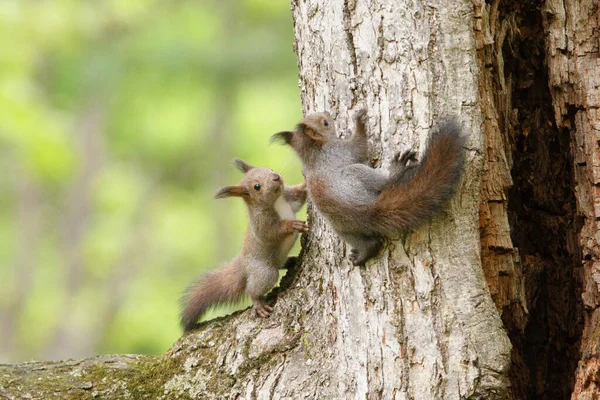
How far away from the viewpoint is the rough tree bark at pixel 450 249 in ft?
9.76

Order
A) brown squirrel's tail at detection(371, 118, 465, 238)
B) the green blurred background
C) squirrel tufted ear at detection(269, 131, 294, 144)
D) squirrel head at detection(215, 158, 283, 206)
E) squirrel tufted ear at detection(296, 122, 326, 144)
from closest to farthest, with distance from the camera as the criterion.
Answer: brown squirrel's tail at detection(371, 118, 465, 238)
squirrel tufted ear at detection(296, 122, 326, 144)
squirrel tufted ear at detection(269, 131, 294, 144)
squirrel head at detection(215, 158, 283, 206)
the green blurred background

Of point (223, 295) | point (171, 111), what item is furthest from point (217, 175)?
point (223, 295)

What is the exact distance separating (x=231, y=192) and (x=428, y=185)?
5.03ft

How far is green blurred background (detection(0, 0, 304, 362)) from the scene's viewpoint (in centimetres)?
866

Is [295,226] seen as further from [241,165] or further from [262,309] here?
[241,165]

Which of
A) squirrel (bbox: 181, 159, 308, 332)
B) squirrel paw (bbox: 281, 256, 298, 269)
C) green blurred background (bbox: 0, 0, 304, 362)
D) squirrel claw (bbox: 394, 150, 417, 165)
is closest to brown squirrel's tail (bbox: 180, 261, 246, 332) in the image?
squirrel (bbox: 181, 159, 308, 332)

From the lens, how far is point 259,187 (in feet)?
14.1

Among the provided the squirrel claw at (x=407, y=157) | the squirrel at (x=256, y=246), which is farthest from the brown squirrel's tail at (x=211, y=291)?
the squirrel claw at (x=407, y=157)

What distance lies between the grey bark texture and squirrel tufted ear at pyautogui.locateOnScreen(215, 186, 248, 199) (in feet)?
2.05

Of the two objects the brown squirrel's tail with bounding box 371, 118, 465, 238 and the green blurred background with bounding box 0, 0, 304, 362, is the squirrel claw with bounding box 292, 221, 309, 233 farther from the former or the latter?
the green blurred background with bounding box 0, 0, 304, 362

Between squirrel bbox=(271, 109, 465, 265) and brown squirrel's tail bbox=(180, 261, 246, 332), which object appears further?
brown squirrel's tail bbox=(180, 261, 246, 332)

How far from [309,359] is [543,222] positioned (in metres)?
1.20

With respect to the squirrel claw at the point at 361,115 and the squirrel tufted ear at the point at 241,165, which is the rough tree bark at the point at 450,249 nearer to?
the squirrel claw at the point at 361,115

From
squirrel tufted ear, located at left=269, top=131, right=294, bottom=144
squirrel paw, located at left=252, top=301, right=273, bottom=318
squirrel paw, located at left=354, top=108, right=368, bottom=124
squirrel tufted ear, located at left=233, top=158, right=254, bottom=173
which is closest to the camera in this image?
squirrel paw, located at left=354, top=108, right=368, bottom=124
